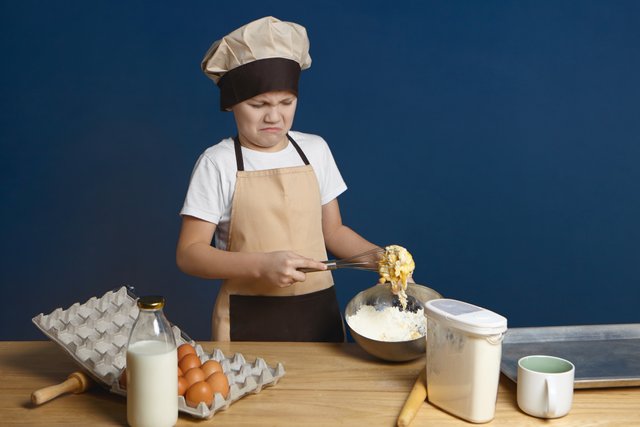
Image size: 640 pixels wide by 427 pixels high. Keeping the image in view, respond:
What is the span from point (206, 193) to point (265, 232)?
0.63ft

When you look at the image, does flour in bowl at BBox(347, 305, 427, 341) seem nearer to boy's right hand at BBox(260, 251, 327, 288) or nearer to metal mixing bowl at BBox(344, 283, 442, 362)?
metal mixing bowl at BBox(344, 283, 442, 362)

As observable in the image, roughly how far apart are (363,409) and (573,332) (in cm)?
58

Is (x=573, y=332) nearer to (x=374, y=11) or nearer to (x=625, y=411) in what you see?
(x=625, y=411)

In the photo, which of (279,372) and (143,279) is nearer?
(279,372)

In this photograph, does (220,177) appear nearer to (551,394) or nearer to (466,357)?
(466,357)

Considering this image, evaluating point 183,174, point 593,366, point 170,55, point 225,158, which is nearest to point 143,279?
point 183,174

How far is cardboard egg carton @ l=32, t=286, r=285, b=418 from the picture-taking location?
62.5 inches

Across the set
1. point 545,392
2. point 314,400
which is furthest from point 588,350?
point 314,400

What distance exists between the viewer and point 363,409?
1.56 m

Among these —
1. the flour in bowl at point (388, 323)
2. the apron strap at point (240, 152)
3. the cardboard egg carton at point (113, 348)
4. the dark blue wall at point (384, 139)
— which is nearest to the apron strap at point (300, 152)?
the apron strap at point (240, 152)

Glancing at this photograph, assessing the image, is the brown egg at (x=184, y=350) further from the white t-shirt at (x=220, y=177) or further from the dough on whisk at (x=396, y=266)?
the white t-shirt at (x=220, y=177)

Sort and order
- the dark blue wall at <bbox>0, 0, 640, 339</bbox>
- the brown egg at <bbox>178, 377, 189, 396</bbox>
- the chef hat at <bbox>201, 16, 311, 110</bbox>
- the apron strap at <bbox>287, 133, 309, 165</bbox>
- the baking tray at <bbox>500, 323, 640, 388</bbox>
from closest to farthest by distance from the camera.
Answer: the brown egg at <bbox>178, 377, 189, 396</bbox> < the baking tray at <bbox>500, 323, 640, 388</bbox> < the chef hat at <bbox>201, 16, 311, 110</bbox> < the apron strap at <bbox>287, 133, 309, 165</bbox> < the dark blue wall at <bbox>0, 0, 640, 339</bbox>

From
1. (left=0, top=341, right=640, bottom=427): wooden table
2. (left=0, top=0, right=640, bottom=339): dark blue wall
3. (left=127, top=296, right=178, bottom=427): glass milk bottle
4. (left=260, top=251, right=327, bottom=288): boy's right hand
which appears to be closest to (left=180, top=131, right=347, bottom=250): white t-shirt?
(left=260, top=251, right=327, bottom=288): boy's right hand

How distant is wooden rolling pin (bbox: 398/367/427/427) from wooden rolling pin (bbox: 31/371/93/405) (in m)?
0.62
